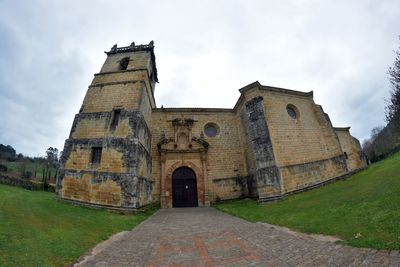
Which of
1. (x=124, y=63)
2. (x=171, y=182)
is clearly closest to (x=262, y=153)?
(x=171, y=182)

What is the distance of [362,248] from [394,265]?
0.83 metres

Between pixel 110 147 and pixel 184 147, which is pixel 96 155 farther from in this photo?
pixel 184 147

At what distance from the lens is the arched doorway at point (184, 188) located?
15.2 meters

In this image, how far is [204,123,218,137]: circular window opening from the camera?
1734cm

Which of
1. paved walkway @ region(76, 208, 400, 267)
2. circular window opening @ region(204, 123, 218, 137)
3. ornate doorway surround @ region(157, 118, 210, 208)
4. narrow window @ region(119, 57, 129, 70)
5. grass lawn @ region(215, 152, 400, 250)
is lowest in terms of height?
paved walkway @ region(76, 208, 400, 267)

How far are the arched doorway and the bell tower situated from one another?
7.06ft

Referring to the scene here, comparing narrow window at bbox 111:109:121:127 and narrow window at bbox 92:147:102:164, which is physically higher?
narrow window at bbox 111:109:121:127

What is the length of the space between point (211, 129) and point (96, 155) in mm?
9170

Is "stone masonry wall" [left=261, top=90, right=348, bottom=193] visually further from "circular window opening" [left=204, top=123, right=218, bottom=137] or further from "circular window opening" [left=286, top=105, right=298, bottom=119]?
"circular window opening" [left=204, top=123, right=218, bottom=137]

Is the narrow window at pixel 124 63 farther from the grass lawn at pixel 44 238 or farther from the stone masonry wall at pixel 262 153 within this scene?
the grass lawn at pixel 44 238

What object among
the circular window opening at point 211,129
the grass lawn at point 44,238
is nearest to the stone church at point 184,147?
the circular window opening at point 211,129

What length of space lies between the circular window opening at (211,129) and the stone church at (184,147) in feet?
0.42

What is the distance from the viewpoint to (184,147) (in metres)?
16.4

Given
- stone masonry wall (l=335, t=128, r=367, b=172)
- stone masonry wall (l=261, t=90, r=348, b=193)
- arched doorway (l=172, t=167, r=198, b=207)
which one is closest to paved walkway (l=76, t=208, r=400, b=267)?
stone masonry wall (l=261, t=90, r=348, b=193)
